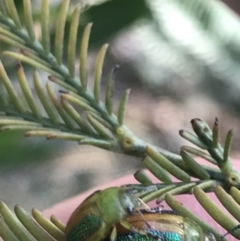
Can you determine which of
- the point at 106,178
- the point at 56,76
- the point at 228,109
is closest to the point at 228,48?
A: the point at 228,109

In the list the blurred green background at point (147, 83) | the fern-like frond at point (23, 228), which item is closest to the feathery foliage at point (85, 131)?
the fern-like frond at point (23, 228)

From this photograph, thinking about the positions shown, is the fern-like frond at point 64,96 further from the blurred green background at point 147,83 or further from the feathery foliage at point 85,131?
the blurred green background at point 147,83

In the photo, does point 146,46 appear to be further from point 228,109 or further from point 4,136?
point 4,136

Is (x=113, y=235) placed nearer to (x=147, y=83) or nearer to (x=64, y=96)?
(x=64, y=96)

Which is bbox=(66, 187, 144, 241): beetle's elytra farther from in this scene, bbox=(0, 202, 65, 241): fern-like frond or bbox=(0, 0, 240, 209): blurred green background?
bbox=(0, 0, 240, 209): blurred green background

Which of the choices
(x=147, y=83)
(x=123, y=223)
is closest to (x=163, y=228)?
(x=123, y=223)

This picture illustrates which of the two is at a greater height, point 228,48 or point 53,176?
point 228,48
